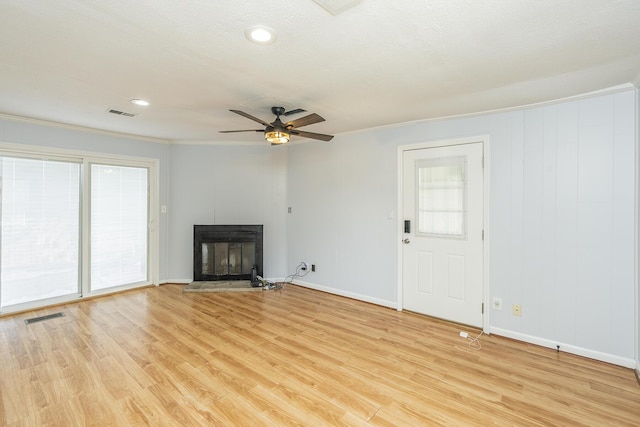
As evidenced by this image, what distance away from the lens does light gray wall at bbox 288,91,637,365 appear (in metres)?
2.59

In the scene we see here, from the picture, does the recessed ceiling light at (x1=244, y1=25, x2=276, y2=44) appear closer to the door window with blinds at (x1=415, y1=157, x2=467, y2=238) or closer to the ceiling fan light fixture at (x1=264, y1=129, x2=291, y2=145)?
the ceiling fan light fixture at (x1=264, y1=129, x2=291, y2=145)

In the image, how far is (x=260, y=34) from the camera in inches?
70.4

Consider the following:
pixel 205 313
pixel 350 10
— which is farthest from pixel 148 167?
pixel 350 10

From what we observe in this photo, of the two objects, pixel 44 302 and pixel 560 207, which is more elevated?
pixel 560 207

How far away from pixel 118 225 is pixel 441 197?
480 cm

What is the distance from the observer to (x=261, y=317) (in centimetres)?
364

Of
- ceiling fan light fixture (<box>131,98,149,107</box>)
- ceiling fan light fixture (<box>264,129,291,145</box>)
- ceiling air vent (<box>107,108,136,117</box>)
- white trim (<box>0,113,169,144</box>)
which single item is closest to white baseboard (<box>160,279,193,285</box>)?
white trim (<box>0,113,169,144</box>)

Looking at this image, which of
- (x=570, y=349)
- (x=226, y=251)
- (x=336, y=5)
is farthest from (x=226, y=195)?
(x=570, y=349)

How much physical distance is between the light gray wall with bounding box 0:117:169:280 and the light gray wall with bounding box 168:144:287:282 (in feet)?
0.41

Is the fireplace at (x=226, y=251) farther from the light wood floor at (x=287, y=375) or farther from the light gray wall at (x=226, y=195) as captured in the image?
the light wood floor at (x=287, y=375)

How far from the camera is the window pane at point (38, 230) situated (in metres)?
3.68

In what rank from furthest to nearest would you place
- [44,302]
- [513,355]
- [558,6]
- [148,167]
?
[148,167] → [44,302] → [513,355] → [558,6]

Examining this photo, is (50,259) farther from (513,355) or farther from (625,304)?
(625,304)

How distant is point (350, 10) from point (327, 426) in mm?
2444
